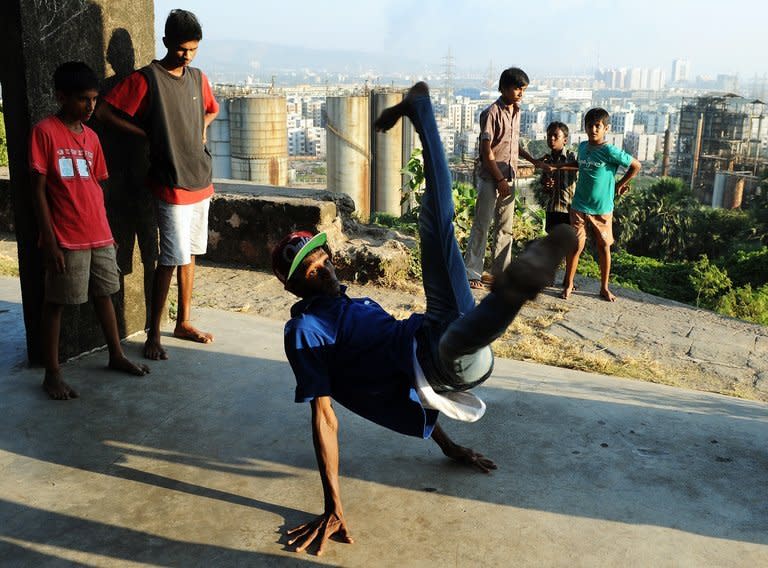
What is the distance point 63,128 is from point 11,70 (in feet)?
1.57

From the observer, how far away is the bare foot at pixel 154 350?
4.44 meters

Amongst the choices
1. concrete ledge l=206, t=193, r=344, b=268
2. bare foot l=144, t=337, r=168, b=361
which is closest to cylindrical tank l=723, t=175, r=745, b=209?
concrete ledge l=206, t=193, r=344, b=268

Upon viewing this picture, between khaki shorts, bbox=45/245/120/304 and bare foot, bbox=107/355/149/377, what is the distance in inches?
15.5

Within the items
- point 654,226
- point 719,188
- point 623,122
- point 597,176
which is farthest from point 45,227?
point 623,122

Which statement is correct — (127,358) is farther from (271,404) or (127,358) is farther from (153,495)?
(153,495)

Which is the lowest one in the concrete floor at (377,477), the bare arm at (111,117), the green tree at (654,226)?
the green tree at (654,226)

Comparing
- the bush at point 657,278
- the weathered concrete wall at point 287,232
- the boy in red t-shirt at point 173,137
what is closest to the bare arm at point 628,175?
the weathered concrete wall at point 287,232

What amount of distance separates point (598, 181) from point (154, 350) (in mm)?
3974

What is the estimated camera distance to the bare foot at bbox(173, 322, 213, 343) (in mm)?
4715

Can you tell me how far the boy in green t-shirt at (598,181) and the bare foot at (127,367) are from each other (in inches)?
148

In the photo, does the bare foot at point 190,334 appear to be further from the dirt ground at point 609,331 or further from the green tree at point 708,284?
the green tree at point 708,284

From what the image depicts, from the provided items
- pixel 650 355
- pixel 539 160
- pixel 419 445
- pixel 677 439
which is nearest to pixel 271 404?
pixel 419 445

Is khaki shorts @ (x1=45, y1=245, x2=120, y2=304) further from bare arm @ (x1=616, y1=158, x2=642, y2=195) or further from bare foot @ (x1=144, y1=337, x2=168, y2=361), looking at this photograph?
bare arm @ (x1=616, y1=158, x2=642, y2=195)

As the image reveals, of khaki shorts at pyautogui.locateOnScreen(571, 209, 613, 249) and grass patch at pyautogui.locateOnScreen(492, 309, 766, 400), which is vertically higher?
khaki shorts at pyautogui.locateOnScreen(571, 209, 613, 249)
